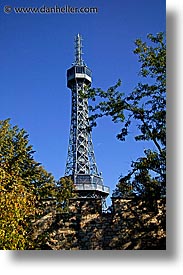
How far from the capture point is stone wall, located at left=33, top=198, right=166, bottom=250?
3.58 metres

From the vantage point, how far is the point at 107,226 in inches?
145

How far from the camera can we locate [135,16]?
3846mm

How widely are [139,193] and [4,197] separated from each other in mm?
985

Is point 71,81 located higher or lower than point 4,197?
higher

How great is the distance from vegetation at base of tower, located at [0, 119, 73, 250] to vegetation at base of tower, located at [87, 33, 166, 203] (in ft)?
1.59

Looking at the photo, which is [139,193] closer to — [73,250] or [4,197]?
[73,250]

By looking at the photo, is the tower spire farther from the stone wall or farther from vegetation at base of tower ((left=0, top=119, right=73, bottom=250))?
the stone wall

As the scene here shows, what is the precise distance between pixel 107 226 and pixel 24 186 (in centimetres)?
68

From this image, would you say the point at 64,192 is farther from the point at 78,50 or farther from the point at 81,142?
the point at 78,50

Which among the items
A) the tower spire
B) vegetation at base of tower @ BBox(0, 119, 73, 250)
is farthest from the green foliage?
the tower spire

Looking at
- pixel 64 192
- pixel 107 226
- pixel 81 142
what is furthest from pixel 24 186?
pixel 107 226

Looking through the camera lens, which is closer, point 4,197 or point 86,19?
point 4,197
